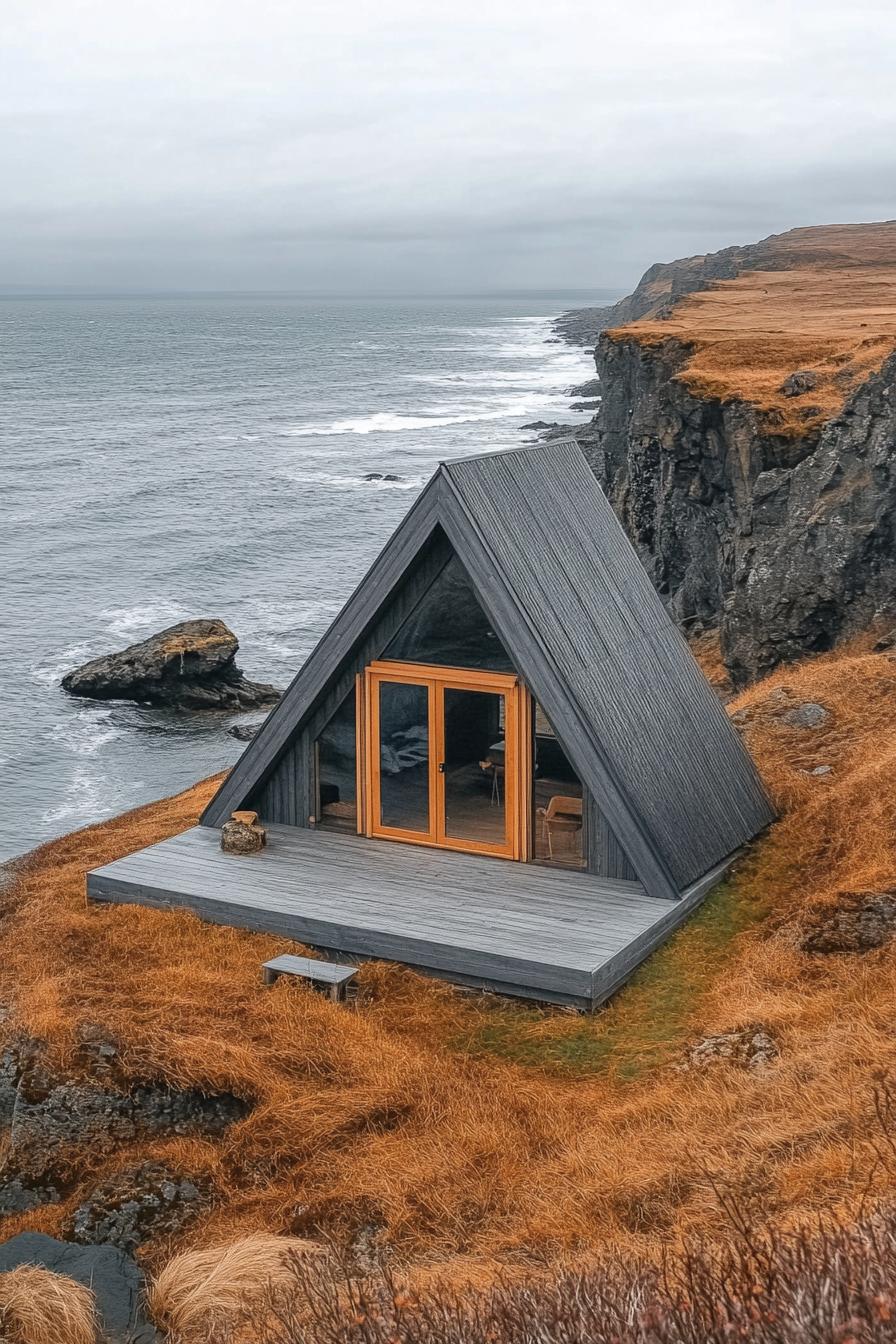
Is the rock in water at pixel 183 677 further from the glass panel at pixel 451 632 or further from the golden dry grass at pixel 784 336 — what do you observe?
the glass panel at pixel 451 632

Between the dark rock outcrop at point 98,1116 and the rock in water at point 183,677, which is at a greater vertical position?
the dark rock outcrop at point 98,1116

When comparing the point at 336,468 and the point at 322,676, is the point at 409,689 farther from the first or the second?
the point at 336,468

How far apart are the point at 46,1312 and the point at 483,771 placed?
7.32 meters

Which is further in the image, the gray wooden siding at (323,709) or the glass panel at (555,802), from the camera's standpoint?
the gray wooden siding at (323,709)

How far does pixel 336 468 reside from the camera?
250 ft

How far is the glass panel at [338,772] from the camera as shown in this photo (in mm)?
14961

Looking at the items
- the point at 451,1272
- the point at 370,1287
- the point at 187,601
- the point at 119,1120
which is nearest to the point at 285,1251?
the point at 451,1272

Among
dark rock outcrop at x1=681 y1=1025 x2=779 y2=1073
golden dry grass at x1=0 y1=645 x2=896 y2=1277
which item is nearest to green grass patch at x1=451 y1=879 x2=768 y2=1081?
golden dry grass at x1=0 y1=645 x2=896 y2=1277

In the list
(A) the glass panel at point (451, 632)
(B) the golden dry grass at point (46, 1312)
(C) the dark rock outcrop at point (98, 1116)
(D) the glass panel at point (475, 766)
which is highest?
(A) the glass panel at point (451, 632)

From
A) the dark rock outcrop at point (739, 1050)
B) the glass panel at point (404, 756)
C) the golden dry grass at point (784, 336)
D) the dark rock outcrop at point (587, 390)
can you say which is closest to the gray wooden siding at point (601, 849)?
the glass panel at point (404, 756)

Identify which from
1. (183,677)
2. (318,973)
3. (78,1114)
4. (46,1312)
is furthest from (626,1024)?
(183,677)

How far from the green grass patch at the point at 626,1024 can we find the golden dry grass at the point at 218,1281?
10.3ft

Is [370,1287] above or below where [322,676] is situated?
below

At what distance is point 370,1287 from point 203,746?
24228mm
